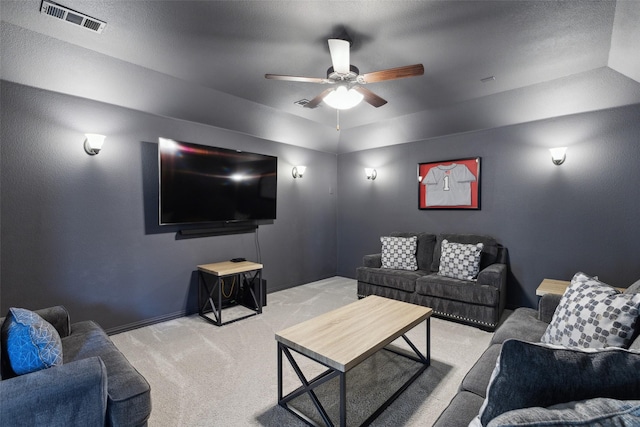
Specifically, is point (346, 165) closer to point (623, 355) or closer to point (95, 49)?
point (95, 49)

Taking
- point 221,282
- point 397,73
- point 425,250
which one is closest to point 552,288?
point 425,250

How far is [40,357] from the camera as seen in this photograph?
144 cm

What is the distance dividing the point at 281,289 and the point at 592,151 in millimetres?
4387

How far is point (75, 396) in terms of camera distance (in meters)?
1.31

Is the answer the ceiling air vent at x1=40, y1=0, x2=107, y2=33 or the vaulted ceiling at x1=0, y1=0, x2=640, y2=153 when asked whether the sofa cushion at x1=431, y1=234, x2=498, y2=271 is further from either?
the ceiling air vent at x1=40, y1=0, x2=107, y2=33

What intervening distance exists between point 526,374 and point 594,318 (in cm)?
105

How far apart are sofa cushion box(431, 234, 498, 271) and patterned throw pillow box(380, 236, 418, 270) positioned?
281mm

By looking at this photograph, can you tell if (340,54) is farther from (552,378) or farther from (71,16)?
(552,378)

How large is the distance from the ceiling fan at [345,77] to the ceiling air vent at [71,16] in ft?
4.22

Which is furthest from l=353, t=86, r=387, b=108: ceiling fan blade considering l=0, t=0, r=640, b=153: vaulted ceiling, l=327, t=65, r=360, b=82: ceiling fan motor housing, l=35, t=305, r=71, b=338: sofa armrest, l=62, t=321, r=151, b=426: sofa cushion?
l=35, t=305, r=71, b=338: sofa armrest

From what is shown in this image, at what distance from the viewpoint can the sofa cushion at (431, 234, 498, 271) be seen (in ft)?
12.4

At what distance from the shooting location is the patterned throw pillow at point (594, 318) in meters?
1.41

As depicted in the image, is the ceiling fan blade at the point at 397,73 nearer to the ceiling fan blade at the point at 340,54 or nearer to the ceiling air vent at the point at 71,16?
the ceiling fan blade at the point at 340,54

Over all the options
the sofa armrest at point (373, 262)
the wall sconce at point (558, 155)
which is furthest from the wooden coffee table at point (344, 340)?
the wall sconce at point (558, 155)
